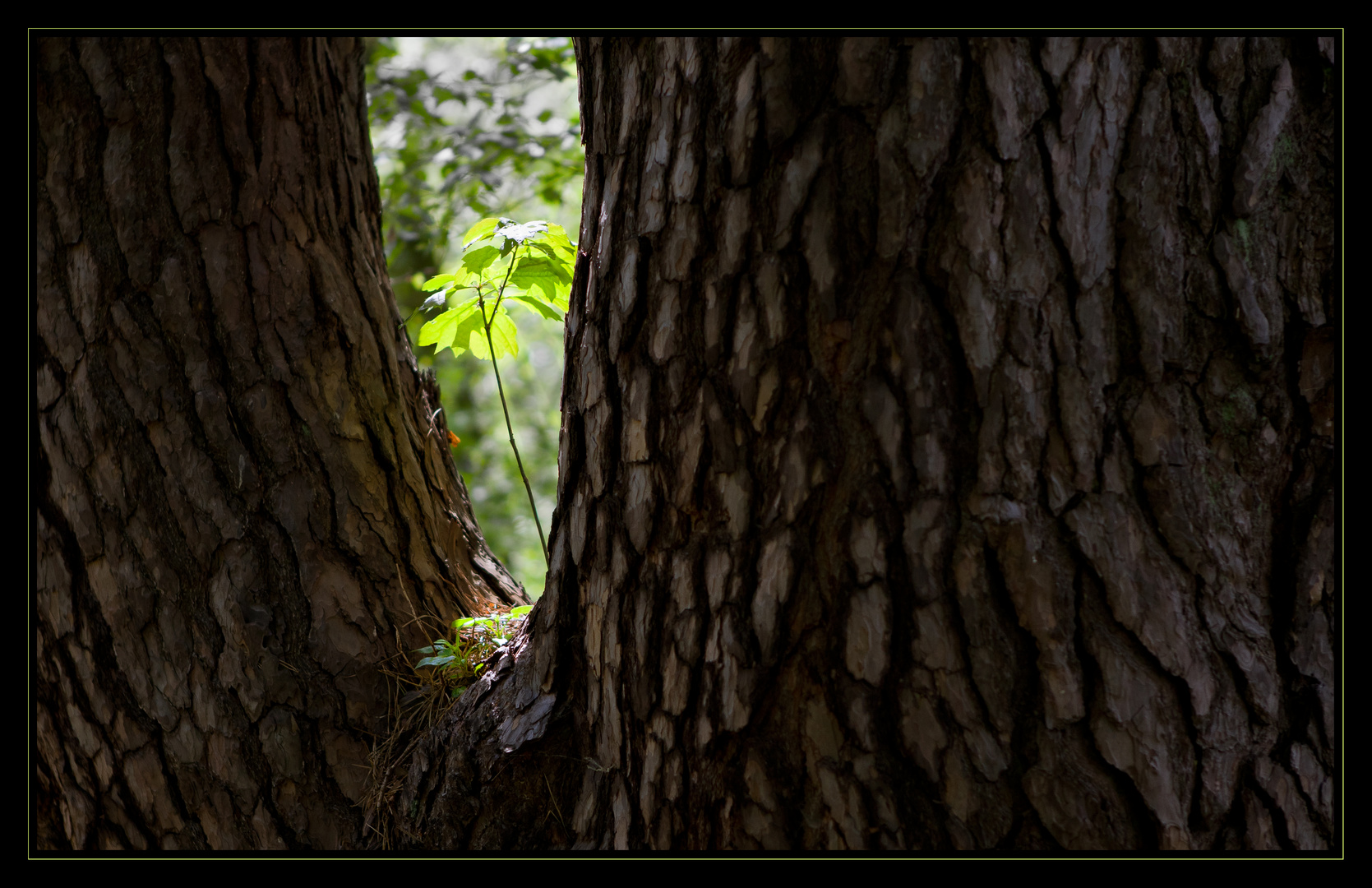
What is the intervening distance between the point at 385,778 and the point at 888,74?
152 centimetres

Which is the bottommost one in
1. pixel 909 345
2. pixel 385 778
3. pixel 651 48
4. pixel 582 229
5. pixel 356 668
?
pixel 385 778

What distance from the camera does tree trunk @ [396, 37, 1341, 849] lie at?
112 cm

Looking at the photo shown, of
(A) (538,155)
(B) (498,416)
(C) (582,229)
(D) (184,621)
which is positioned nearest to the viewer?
(C) (582,229)

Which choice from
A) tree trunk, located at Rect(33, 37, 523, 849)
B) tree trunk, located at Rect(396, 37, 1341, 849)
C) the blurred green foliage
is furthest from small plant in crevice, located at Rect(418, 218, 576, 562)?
the blurred green foliage

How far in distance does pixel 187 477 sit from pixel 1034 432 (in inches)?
58.5

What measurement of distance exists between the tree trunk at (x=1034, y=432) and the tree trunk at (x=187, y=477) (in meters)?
0.91

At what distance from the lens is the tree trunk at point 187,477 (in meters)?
1.58

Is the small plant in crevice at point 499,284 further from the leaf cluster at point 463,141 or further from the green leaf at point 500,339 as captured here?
the leaf cluster at point 463,141

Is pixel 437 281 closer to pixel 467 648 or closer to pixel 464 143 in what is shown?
pixel 467 648

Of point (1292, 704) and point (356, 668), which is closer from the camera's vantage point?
point (1292, 704)

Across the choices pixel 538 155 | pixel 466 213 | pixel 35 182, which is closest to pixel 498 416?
pixel 466 213

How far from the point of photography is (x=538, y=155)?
442 centimetres

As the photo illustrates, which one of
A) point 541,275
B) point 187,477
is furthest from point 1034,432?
point 187,477

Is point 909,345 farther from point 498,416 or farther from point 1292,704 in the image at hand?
point 498,416
